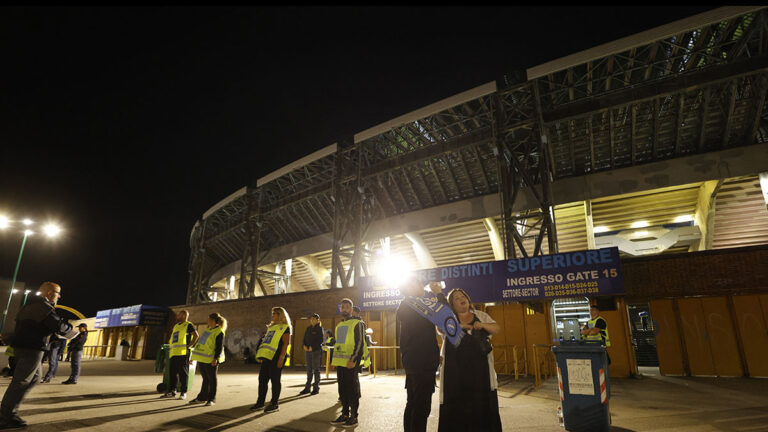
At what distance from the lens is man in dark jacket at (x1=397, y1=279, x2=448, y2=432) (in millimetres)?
3434

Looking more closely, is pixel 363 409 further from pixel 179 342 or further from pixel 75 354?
pixel 75 354

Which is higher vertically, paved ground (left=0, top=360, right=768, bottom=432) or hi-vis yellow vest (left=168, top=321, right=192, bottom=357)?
hi-vis yellow vest (left=168, top=321, right=192, bottom=357)

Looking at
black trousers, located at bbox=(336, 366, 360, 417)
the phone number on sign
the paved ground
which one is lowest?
the paved ground

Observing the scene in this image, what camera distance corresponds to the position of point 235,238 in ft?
100

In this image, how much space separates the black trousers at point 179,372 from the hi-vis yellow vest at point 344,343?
3704 millimetres

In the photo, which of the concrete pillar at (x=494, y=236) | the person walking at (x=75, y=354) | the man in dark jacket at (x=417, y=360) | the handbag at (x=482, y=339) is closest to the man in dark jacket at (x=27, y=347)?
the man in dark jacket at (x=417, y=360)

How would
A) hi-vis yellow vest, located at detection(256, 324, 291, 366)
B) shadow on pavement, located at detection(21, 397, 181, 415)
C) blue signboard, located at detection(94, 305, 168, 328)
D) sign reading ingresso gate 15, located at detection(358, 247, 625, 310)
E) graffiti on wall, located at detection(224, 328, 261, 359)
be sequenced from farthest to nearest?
blue signboard, located at detection(94, 305, 168, 328) < graffiti on wall, located at detection(224, 328, 261, 359) < sign reading ingresso gate 15, located at detection(358, 247, 625, 310) < hi-vis yellow vest, located at detection(256, 324, 291, 366) < shadow on pavement, located at detection(21, 397, 181, 415)

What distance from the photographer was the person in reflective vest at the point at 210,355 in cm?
676

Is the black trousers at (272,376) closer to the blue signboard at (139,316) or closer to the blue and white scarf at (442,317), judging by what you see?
the blue and white scarf at (442,317)

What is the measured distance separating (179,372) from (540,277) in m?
10.2

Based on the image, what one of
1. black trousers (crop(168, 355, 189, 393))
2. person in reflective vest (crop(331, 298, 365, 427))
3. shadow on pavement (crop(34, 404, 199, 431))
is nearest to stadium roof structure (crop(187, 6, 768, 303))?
person in reflective vest (crop(331, 298, 365, 427))

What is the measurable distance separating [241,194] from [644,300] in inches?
920

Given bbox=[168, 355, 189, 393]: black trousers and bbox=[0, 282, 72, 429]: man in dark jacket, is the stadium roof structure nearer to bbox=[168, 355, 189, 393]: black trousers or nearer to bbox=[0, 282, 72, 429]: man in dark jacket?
bbox=[168, 355, 189, 393]: black trousers

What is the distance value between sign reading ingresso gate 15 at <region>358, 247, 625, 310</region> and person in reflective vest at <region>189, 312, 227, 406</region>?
27.6 ft
